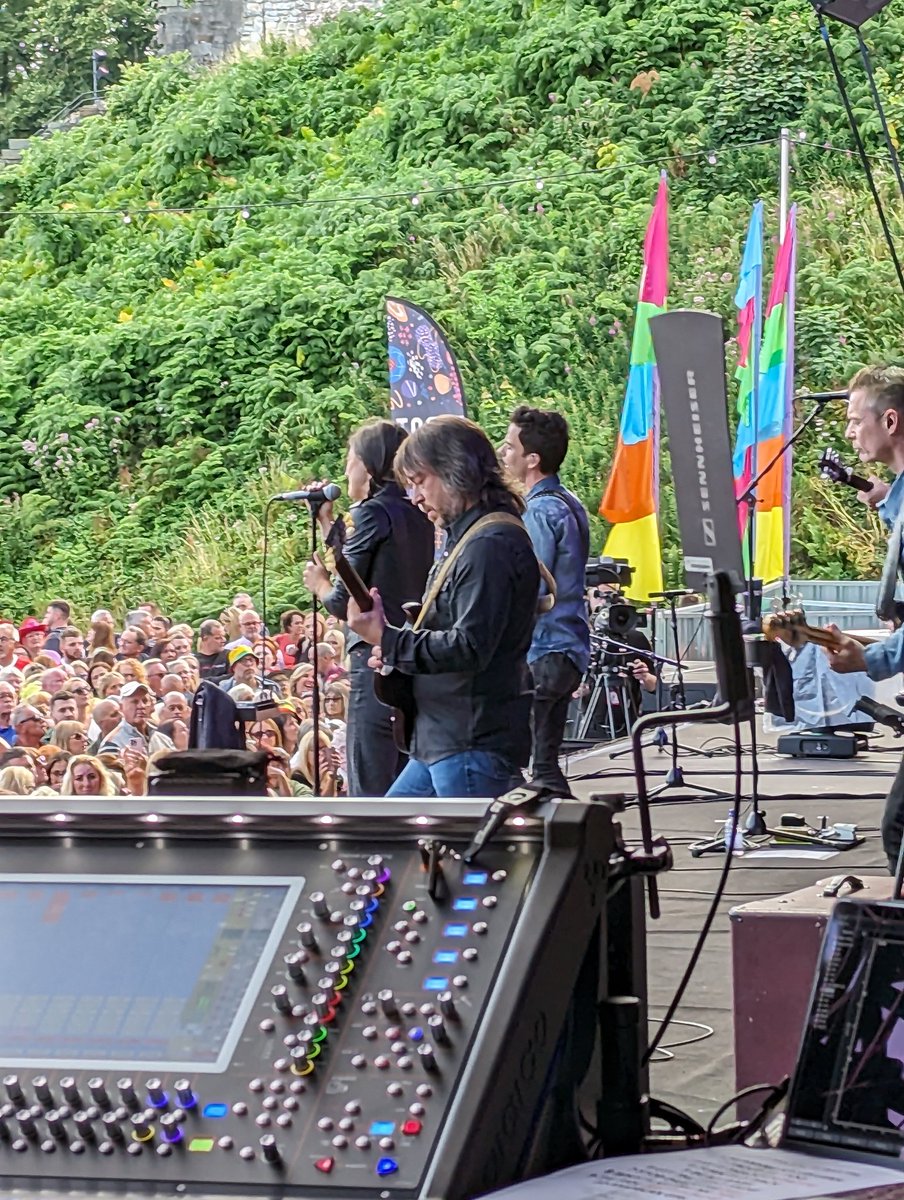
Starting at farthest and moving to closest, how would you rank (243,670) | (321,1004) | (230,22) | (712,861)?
1. (230,22)
2. (243,670)
3. (712,861)
4. (321,1004)

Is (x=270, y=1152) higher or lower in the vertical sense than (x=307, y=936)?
lower

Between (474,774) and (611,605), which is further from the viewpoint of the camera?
(611,605)

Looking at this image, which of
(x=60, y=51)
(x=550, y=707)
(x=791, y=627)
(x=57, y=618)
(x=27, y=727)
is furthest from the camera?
(x=60, y=51)

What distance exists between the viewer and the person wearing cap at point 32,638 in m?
13.0

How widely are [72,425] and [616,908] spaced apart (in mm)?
20533

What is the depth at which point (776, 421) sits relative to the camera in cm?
1182

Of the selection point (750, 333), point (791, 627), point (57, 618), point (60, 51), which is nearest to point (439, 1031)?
point (791, 627)

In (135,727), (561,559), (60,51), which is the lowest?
(135,727)

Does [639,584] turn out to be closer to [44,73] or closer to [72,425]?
[72,425]

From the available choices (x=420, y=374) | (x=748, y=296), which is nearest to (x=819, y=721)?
(x=420, y=374)

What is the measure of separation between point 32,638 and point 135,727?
17.3ft

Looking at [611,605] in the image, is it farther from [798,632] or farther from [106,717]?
[798,632]

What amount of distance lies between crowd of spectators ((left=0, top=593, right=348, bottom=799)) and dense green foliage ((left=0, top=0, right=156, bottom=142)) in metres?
Result: 23.4

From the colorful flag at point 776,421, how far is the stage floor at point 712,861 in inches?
51.8
